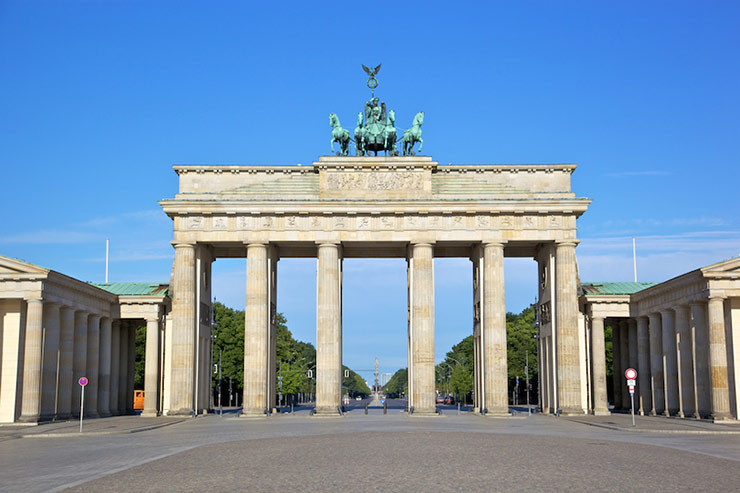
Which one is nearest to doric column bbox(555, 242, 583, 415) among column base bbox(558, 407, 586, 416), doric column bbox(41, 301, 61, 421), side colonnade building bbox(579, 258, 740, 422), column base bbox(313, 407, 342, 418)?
column base bbox(558, 407, 586, 416)

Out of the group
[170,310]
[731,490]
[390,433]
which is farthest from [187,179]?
[731,490]

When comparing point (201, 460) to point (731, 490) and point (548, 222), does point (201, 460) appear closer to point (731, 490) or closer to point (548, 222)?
point (731, 490)

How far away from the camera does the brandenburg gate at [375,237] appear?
6066 centimetres

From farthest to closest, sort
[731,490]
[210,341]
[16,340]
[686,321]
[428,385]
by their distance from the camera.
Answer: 1. [210,341]
2. [428,385]
3. [686,321]
4. [16,340]
5. [731,490]

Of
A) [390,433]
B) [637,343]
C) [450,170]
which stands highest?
[450,170]

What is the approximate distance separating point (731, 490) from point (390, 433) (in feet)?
65.4

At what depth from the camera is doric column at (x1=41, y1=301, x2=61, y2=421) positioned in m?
50.9

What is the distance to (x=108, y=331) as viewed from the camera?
61906mm

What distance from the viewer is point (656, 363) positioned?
58.4 metres

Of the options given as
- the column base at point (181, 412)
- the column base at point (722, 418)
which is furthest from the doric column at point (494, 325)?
the column base at point (181, 412)

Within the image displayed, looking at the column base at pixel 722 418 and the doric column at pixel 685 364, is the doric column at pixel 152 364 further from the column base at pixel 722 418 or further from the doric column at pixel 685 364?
the column base at pixel 722 418

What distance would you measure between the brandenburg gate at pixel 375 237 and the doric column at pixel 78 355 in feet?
20.9

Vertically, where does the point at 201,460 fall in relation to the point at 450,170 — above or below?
below

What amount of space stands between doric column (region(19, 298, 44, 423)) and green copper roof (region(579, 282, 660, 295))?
130ft
